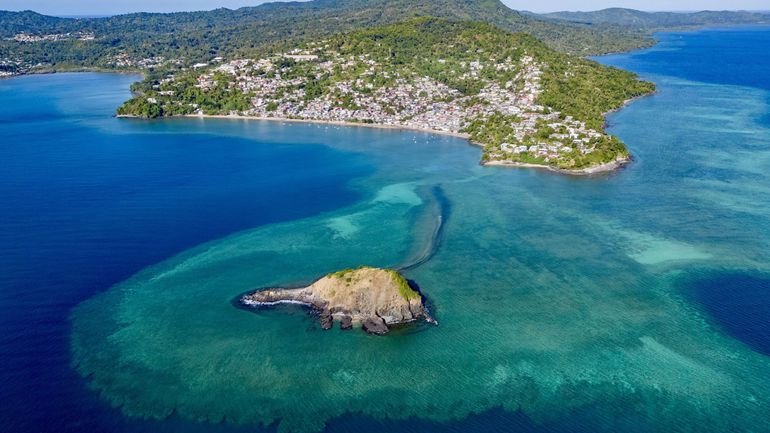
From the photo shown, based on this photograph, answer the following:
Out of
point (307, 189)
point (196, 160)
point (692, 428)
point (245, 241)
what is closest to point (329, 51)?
point (196, 160)

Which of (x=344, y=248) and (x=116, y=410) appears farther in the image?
(x=344, y=248)

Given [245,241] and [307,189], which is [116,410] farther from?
[307,189]

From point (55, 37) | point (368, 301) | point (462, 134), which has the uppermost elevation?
point (55, 37)

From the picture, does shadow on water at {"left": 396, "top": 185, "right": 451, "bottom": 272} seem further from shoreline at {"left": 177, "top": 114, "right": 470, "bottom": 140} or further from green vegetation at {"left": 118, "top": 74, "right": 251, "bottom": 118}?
green vegetation at {"left": 118, "top": 74, "right": 251, "bottom": 118}

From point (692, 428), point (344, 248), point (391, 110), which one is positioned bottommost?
point (692, 428)

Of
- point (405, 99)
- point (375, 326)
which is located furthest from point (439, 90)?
point (375, 326)

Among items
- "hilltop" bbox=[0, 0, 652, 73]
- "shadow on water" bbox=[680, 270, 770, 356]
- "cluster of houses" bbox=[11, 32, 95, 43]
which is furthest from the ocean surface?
"cluster of houses" bbox=[11, 32, 95, 43]

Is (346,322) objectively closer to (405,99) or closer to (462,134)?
(462,134)
